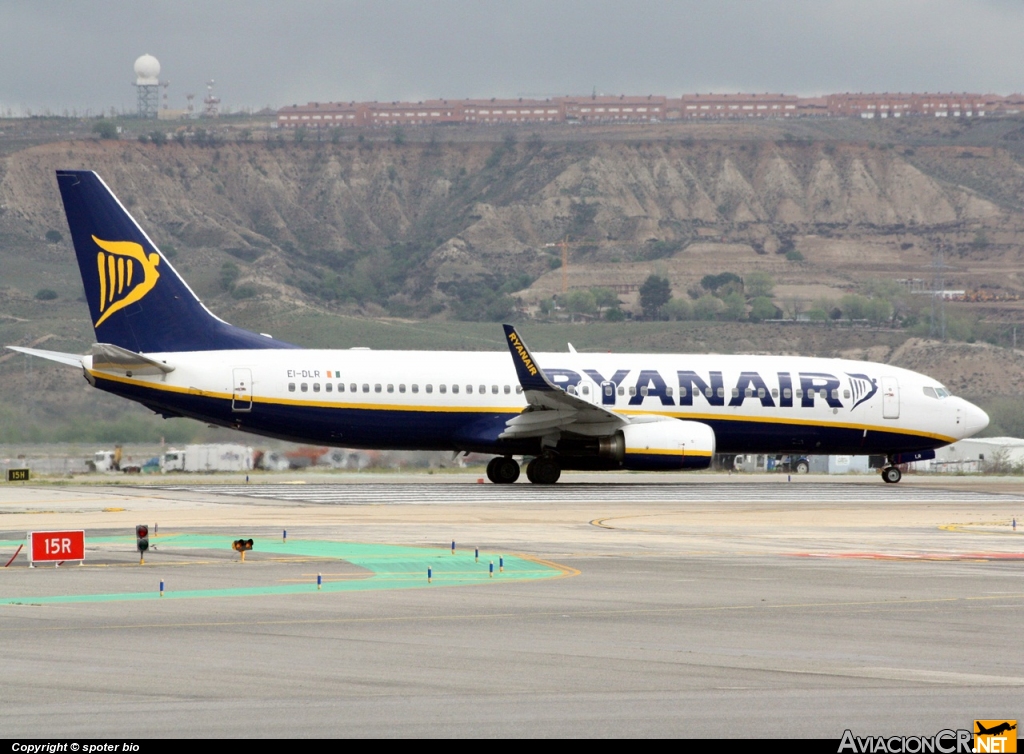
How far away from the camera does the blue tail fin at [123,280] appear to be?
1545 inches

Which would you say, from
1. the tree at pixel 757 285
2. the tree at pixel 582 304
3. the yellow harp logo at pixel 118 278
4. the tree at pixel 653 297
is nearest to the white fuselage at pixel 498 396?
the yellow harp logo at pixel 118 278

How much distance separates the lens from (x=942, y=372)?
427 feet

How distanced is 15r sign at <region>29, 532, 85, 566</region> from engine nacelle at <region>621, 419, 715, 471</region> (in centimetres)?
2034

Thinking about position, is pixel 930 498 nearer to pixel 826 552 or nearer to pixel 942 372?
pixel 826 552

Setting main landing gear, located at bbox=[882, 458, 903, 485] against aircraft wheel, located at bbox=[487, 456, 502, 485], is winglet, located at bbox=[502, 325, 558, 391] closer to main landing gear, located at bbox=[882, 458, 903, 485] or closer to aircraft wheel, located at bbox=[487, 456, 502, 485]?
aircraft wheel, located at bbox=[487, 456, 502, 485]

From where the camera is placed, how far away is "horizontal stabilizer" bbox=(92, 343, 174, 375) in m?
38.3

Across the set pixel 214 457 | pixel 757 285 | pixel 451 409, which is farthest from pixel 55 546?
pixel 757 285

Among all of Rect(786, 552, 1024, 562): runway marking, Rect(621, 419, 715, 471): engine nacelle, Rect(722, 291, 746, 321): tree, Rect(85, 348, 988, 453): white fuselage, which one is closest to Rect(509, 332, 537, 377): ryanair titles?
Rect(85, 348, 988, 453): white fuselage

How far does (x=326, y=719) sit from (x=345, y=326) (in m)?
117

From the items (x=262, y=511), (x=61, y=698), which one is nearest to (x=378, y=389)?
(x=262, y=511)

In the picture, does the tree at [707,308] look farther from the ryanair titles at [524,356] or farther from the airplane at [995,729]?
the airplane at [995,729]

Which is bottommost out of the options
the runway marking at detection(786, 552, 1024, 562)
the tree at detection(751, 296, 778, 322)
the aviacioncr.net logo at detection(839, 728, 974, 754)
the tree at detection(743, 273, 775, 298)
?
the runway marking at detection(786, 552, 1024, 562)

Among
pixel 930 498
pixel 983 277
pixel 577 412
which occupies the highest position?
pixel 983 277

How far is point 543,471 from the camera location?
41281 mm
